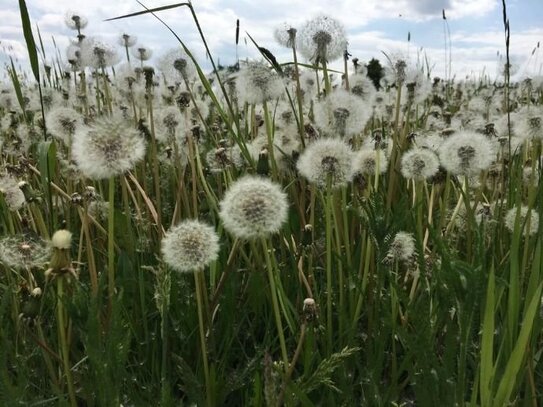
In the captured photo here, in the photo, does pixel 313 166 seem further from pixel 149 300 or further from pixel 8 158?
pixel 8 158

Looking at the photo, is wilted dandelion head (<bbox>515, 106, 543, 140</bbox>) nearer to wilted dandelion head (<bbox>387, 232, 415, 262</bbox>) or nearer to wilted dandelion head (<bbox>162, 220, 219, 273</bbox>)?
wilted dandelion head (<bbox>387, 232, 415, 262</bbox>)

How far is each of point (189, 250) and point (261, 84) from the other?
1218mm

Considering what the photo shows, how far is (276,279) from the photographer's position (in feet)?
6.55

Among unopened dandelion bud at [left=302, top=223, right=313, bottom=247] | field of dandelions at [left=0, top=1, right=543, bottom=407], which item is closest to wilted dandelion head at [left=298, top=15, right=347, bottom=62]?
field of dandelions at [left=0, top=1, right=543, bottom=407]

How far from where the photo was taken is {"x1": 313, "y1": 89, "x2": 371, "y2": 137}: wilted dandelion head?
2656mm

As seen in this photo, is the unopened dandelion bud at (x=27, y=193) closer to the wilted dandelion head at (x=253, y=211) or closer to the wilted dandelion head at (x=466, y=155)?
the wilted dandelion head at (x=253, y=211)

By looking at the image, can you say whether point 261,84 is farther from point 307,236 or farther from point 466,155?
point 466,155

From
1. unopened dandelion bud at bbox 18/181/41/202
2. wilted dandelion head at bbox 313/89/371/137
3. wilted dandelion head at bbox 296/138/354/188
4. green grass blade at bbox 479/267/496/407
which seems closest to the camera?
green grass blade at bbox 479/267/496/407

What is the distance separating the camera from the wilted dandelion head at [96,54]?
4.07m

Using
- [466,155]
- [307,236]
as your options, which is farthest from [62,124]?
[466,155]

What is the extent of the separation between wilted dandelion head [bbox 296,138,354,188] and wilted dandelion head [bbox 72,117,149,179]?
67cm

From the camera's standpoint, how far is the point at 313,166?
2.20 metres

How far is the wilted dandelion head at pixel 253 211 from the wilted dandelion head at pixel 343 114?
941mm

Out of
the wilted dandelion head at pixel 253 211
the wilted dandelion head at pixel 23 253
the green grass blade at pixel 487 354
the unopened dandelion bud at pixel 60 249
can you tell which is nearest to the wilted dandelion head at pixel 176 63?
the wilted dandelion head at pixel 23 253
